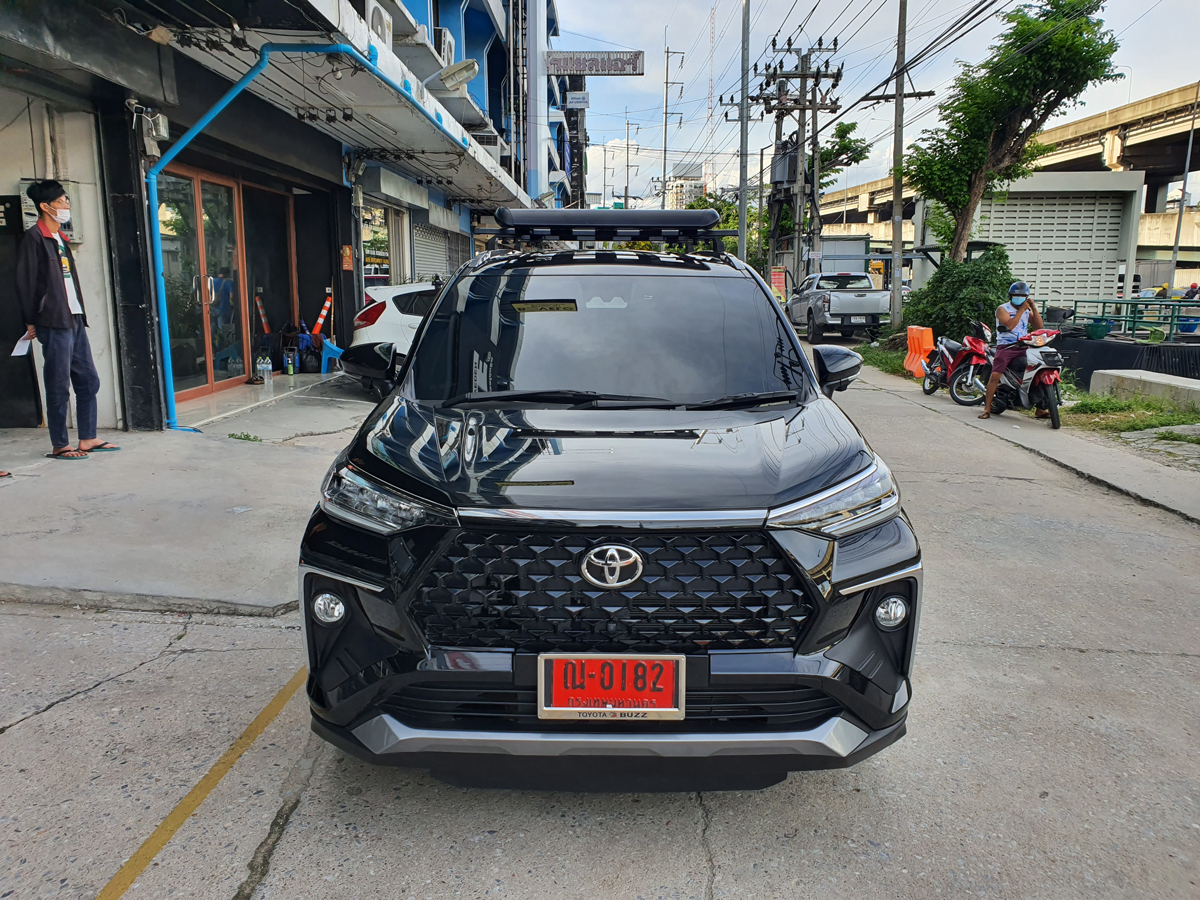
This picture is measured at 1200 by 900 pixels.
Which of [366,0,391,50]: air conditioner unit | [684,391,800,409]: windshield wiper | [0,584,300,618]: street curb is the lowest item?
[0,584,300,618]: street curb

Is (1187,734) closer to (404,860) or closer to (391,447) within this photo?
(404,860)

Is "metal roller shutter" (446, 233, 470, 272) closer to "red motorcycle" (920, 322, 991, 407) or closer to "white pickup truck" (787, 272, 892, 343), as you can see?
"white pickup truck" (787, 272, 892, 343)

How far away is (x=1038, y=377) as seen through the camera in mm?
10773

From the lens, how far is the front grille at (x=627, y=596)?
2299 millimetres

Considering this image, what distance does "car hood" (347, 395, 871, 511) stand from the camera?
2.35 m

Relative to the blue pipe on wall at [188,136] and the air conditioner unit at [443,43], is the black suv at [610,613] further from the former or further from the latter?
the air conditioner unit at [443,43]

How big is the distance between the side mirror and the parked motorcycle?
25.5 feet

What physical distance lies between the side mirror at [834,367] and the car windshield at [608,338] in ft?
0.93

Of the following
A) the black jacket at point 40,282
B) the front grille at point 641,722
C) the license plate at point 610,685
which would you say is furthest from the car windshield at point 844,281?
the license plate at point 610,685

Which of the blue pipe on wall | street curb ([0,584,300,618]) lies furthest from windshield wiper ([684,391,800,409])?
the blue pipe on wall

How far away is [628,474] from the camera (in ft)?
7.98

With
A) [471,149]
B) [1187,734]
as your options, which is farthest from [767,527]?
[471,149]

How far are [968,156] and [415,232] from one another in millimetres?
12500

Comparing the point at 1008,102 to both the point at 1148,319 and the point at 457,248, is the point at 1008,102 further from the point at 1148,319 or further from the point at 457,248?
the point at 457,248
